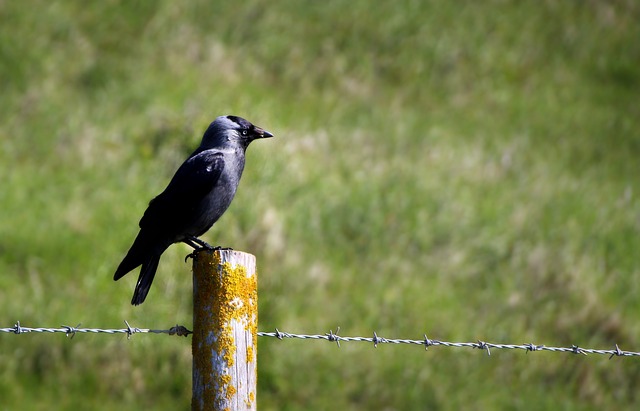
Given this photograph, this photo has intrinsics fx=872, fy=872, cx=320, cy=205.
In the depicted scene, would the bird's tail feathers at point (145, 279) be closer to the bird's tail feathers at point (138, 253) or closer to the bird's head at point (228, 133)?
the bird's tail feathers at point (138, 253)

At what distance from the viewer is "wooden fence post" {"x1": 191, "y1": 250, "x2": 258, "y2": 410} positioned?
3537 mm

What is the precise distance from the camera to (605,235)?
1149cm

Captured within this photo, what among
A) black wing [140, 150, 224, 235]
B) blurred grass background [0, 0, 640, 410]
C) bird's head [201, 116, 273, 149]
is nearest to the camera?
black wing [140, 150, 224, 235]

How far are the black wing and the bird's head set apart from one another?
0.32 meters

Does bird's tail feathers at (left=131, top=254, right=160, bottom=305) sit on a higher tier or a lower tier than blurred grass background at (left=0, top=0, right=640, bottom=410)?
lower

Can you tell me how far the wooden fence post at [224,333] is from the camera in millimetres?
3537

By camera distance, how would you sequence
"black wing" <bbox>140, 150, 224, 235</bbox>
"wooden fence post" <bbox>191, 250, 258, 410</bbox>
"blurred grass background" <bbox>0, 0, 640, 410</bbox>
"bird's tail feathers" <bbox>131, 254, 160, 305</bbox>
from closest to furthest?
"wooden fence post" <bbox>191, 250, 258, 410</bbox> < "bird's tail feathers" <bbox>131, 254, 160, 305</bbox> < "black wing" <bbox>140, 150, 224, 235</bbox> < "blurred grass background" <bbox>0, 0, 640, 410</bbox>

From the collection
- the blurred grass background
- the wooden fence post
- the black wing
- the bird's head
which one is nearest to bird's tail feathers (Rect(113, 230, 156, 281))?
the black wing

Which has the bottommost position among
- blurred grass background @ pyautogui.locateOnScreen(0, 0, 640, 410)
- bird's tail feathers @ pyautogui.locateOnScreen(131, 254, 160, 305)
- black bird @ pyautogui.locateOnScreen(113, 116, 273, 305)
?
bird's tail feathers @ pyautogui.locateOnScreen(131, 254, 160, 305)

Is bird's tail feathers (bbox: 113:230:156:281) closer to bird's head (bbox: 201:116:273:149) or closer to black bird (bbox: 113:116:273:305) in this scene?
black bird (bbox: 113:116:273:305)

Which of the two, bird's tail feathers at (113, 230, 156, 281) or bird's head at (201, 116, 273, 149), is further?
bird's head at (201, 116, 273, 149)

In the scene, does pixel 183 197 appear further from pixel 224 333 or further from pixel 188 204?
pixel 224 333

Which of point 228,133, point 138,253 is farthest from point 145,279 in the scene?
point 228,133

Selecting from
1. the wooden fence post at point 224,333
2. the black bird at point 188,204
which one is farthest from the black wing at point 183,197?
the wooden fence post at point 224,333
